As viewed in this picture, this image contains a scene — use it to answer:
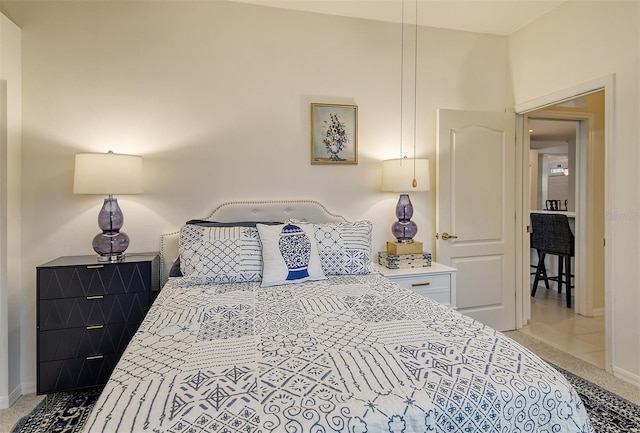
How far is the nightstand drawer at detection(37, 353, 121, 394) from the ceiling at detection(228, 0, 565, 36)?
2.71 m

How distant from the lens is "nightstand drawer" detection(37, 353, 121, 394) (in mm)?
2188

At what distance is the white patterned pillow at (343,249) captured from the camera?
7.80 ft

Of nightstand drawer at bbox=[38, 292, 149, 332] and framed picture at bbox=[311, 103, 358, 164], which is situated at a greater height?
framed picture at bbox=[311, 103, 358, 164]

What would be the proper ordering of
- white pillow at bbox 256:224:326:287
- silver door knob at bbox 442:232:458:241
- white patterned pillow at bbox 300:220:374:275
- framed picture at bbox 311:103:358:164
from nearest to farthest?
1. white pillow at bbox 256:224:326:287
2. white patterned pillow at bbox 300:220:374:275
3. framed picture at bbox 311:103:358:164
4. silver door knob at bbox 442:232:458:241

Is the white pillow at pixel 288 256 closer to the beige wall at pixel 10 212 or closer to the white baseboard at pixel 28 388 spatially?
the beige wall at pixel 10 212

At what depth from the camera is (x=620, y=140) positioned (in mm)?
2498

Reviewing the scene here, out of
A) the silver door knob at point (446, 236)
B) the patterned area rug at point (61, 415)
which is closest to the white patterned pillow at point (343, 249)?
the silver door knob at point (446, 236)

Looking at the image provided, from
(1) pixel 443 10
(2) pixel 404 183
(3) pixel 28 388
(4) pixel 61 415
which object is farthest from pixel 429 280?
(3) pixel 28 388

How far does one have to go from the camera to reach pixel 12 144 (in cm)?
237

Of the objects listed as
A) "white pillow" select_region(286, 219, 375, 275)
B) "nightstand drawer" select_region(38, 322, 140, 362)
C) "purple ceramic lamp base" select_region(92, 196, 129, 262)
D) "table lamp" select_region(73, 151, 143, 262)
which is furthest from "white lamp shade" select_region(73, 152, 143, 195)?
"white pillow" select_region(286, 219, 375, 275)

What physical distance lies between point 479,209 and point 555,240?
180 cm

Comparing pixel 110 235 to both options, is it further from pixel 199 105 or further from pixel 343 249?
pixel 343 249

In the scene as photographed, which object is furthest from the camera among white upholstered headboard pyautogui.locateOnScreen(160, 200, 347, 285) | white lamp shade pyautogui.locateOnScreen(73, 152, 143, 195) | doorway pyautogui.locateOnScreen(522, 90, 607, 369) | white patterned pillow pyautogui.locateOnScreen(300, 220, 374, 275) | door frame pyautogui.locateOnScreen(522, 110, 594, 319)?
door frame pyautogui.locateOnScreen(522, 110, 594, 319)

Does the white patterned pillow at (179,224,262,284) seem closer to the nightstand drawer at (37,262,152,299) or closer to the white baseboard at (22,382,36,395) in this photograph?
the nightstand drawer at (37,262,152,299)
